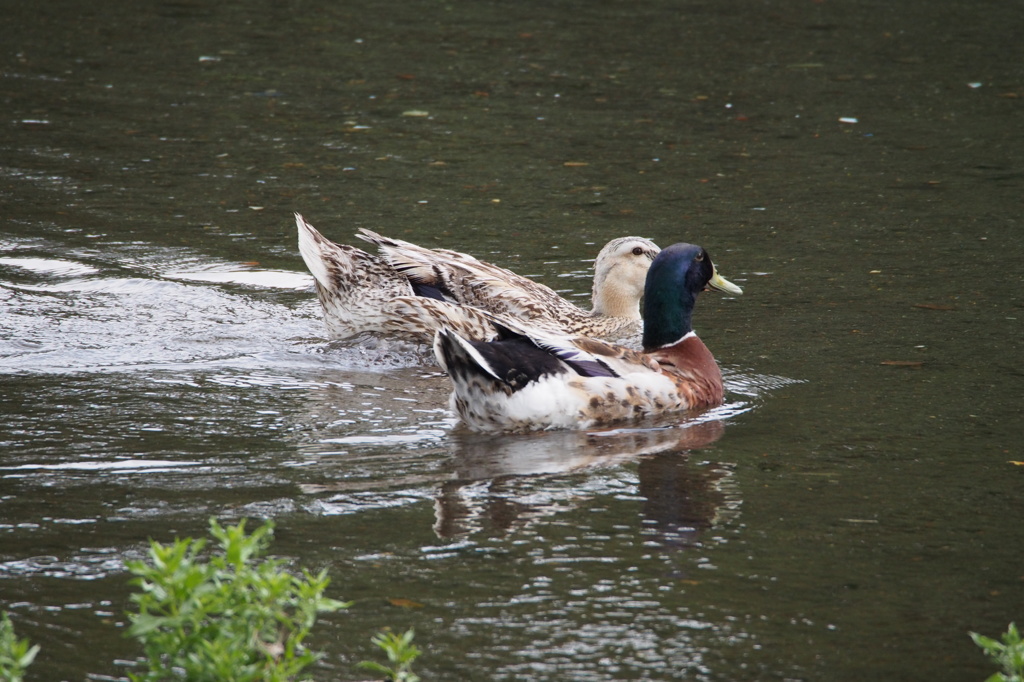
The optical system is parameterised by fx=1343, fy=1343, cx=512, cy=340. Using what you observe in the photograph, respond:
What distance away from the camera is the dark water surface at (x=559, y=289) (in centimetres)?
526

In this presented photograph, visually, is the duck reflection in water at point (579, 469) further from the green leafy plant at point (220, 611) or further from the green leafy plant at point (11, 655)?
the green leafy plant at point (11, 655)

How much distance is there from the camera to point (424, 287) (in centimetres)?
965

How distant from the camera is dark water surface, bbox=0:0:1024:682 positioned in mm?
5262

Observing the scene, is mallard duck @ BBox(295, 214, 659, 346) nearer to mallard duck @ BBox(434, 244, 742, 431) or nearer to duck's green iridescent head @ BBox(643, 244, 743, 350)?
duck's green iridescent head @ BBox(643, 244, 743, 350)

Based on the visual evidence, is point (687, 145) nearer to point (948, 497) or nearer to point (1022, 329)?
point (1022, 329)

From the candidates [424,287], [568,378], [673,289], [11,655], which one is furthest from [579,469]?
[11,655]

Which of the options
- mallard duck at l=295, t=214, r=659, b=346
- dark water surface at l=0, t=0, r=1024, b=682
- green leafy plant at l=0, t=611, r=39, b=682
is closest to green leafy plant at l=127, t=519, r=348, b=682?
Result: green leafy plant at l=0, t=611, r=39, b=682

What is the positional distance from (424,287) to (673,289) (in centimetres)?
200

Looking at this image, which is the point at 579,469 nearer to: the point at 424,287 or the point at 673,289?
the point at 673,289

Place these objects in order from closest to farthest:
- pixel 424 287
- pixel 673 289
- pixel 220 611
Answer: pixel 220 611 < pixel 673 289 < pixel 424 287

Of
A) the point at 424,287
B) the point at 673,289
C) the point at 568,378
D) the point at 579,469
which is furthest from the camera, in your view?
the point at 424,287

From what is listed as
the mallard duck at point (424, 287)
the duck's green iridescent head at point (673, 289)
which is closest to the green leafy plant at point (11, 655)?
the duck's green iridescent head at point (673, 289)

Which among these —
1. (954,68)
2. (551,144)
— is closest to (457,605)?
(551,144)

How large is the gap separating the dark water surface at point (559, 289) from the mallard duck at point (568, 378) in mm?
190
